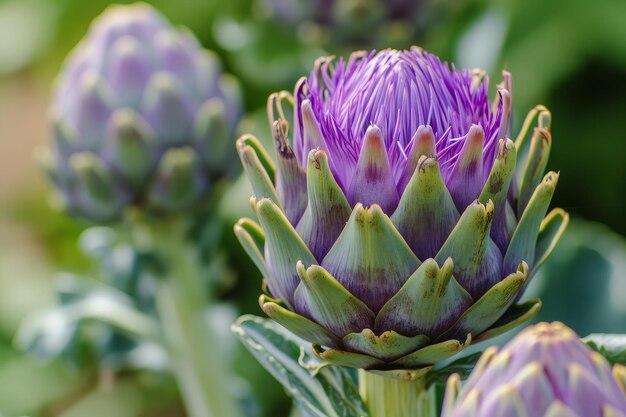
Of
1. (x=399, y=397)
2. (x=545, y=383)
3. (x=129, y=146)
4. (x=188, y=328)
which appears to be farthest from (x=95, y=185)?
(x=545, y=383)

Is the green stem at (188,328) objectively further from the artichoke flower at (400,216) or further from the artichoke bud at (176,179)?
the artichoke flower at (400,216)

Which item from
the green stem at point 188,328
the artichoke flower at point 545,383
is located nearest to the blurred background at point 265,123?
the green stem at point 188,328

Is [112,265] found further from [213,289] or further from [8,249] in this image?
[8,249]

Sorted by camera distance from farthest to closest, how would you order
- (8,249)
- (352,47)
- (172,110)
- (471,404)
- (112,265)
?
1. (8,249)
2. (352,47)
3. (112,265)
4. (172,110)
5. (471,404)

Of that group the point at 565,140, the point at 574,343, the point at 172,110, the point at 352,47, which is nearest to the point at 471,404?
the point at 574,343

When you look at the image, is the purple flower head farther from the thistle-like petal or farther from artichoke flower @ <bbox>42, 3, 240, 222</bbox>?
artichoke flower @ <bbox>42, 3, 240, 222</bbox>
